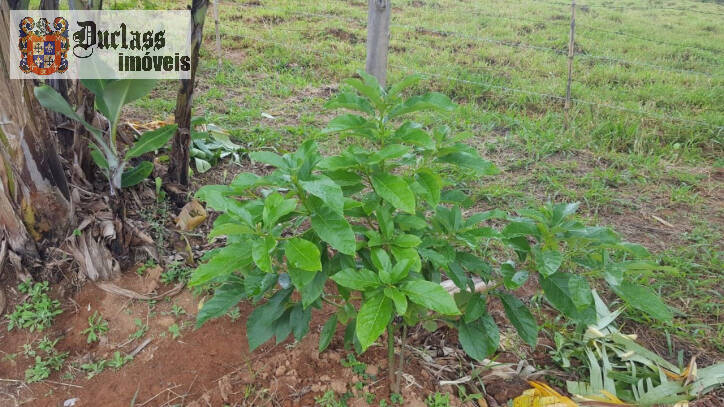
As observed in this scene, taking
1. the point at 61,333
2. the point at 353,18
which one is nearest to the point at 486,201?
the point at 61,333

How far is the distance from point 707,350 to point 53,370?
2.63 metres

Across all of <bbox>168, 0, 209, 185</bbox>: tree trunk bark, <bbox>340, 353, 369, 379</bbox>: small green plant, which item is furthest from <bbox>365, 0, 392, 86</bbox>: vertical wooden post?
<bbox>340, 353, 369, 379</bbox>: small green plant

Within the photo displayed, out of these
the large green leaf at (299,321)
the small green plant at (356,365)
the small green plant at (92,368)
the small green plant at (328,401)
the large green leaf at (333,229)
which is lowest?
the small green plant at (92,368)

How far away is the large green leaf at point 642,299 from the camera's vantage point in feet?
4.47

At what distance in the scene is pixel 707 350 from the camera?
2.17 m

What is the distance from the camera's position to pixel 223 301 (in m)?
1.58

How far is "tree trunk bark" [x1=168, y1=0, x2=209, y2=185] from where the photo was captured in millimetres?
2391

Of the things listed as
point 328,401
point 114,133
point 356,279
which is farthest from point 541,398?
point 114,133

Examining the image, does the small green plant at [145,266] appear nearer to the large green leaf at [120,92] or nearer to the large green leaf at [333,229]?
the large green leaf at [120,92]

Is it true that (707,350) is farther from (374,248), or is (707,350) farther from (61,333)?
(61,333)

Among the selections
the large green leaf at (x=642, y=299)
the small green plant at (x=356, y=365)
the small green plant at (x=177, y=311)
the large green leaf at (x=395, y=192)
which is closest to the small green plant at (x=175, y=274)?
the small green plant at (x=177, y=311)

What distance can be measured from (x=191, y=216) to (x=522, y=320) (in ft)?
5.56

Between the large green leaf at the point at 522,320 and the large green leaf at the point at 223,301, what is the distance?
84 cm

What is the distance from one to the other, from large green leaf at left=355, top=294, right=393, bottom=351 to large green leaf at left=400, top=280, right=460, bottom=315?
0.21ft
